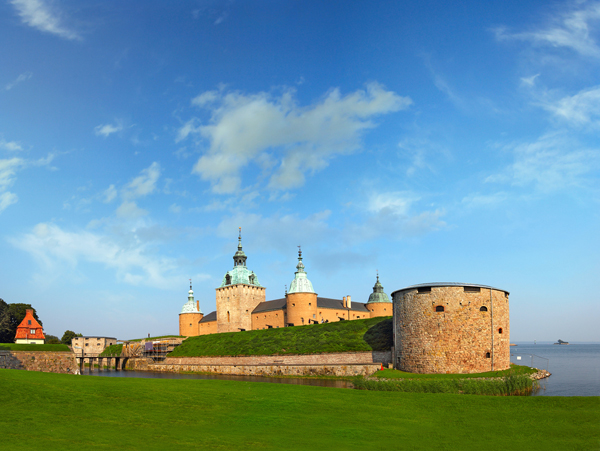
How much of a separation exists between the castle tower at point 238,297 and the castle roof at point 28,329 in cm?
3349

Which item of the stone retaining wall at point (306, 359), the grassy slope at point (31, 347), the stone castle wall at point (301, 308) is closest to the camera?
the stone retaining wall at point (306, 359)

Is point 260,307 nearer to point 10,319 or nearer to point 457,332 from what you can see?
point 10,319

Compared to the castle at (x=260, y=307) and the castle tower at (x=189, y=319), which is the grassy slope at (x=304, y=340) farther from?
the castle tower at (x=189, y=319)

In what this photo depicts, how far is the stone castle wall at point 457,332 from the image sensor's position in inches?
1437

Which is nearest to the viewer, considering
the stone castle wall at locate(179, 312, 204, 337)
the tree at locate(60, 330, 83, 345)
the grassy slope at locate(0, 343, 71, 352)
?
the grassy slope at locate(0, 343, 71, 352)

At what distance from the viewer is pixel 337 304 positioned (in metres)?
91.7

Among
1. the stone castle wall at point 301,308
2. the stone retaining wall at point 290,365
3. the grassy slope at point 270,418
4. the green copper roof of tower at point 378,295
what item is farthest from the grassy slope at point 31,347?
the green copper roof of tower at point 378,295

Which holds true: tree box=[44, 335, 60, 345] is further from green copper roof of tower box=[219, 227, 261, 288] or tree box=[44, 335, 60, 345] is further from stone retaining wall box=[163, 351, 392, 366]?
stone retaining wall box=[163, 351, 392, 366]

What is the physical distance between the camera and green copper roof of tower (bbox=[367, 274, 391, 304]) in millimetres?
95750

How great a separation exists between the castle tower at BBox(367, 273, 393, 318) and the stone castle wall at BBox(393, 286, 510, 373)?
56.1 meters

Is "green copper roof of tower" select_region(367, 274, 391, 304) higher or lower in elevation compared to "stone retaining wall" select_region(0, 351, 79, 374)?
higher

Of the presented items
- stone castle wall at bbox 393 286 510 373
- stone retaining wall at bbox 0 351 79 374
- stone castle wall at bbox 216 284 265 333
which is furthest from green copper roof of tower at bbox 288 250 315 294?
stone castle wall at bbox 393 286 510 373

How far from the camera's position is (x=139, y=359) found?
248 feet

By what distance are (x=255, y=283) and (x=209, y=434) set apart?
80.8 meters
